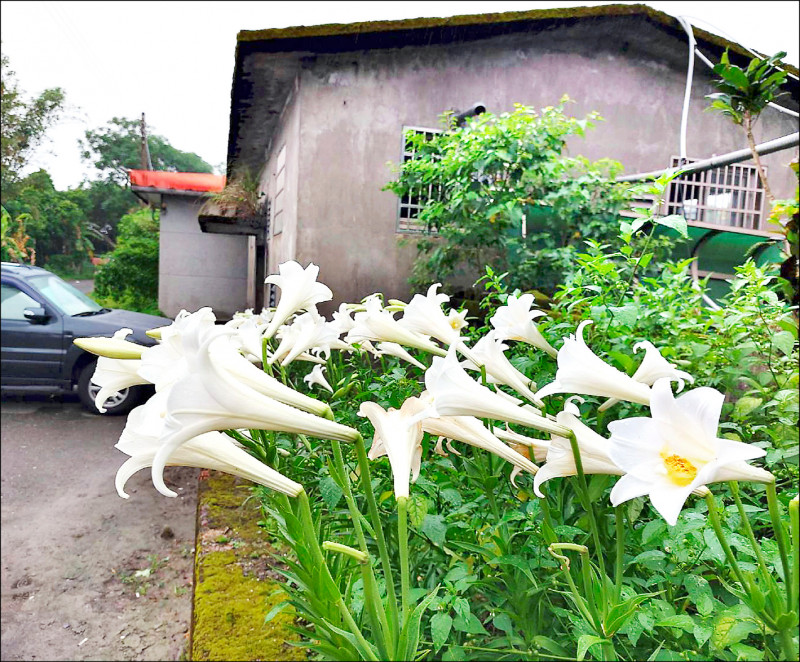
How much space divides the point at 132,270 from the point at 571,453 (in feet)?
3.88

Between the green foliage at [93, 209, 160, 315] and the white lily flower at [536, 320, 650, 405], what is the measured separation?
43.6 inches

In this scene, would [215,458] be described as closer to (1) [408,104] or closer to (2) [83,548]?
(2) [83,548]

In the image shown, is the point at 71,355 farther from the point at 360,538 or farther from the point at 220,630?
the point at 360,538

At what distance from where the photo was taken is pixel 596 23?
1873 millimetres

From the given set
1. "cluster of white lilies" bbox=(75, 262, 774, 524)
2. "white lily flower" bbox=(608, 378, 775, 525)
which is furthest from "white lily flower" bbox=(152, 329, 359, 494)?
"white lily flower" bbox=(608, 378, 775, 525)

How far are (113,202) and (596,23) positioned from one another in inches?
65.7

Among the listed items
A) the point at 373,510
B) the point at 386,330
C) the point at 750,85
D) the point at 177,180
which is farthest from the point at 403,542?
the point at 177,180

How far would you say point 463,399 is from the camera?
1.02ft

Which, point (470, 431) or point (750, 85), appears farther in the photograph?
point (750, 85)

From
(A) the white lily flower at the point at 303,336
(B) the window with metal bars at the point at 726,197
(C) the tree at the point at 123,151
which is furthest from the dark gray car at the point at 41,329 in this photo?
(B) the window with metal bars at the point at 726,197

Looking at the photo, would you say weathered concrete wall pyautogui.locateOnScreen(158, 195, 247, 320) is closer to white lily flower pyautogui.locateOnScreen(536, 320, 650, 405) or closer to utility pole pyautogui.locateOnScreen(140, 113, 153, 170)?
utility pole pyautogui.locateOnScreen(140, 113, 153, 170)

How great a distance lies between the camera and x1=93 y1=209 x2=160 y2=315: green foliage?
125 cm

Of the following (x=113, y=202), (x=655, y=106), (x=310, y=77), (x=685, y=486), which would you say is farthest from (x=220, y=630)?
(x=655, y=106)

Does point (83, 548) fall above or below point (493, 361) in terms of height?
below
